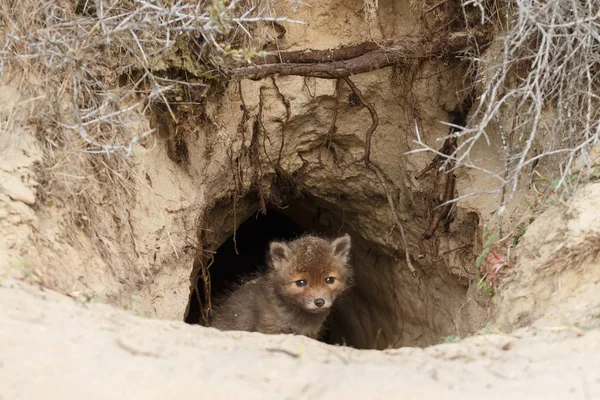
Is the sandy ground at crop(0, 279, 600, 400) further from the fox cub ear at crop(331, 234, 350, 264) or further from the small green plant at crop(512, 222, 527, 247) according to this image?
the fox cub ear at crop(331, 234, 350, 264)

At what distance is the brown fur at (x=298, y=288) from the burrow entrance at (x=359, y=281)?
0.41 meters

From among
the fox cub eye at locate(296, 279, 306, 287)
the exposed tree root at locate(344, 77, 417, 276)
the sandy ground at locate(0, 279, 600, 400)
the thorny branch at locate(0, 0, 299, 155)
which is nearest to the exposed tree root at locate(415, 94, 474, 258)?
the exposed tree root at locate(344, 77, 417, 276)

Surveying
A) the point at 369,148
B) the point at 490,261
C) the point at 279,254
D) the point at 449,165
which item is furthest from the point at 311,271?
the point at 490,261

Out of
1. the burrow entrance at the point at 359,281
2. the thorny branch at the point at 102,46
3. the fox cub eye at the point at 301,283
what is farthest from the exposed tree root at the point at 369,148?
the thorny branch at the point at 102,46

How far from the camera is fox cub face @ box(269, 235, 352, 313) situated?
5457 millimetres

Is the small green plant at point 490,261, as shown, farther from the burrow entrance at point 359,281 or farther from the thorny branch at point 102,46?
the thorny branch at point 102,46

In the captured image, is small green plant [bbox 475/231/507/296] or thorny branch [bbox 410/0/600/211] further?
small green plant [bbox 475/231/507/296]

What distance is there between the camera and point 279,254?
5758 mm

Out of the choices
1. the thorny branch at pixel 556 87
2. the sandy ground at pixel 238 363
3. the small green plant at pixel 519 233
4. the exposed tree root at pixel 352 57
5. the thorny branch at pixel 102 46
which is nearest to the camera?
the sandy ground at pixel 238 363

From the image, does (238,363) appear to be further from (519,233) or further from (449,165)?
(449,165)

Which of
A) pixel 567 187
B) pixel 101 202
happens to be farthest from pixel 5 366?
pixel 567 187

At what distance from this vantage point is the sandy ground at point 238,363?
2.48 m

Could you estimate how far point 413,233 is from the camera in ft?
20.1

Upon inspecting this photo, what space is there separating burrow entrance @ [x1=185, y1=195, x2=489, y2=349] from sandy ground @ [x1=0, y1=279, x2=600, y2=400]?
1.89m
